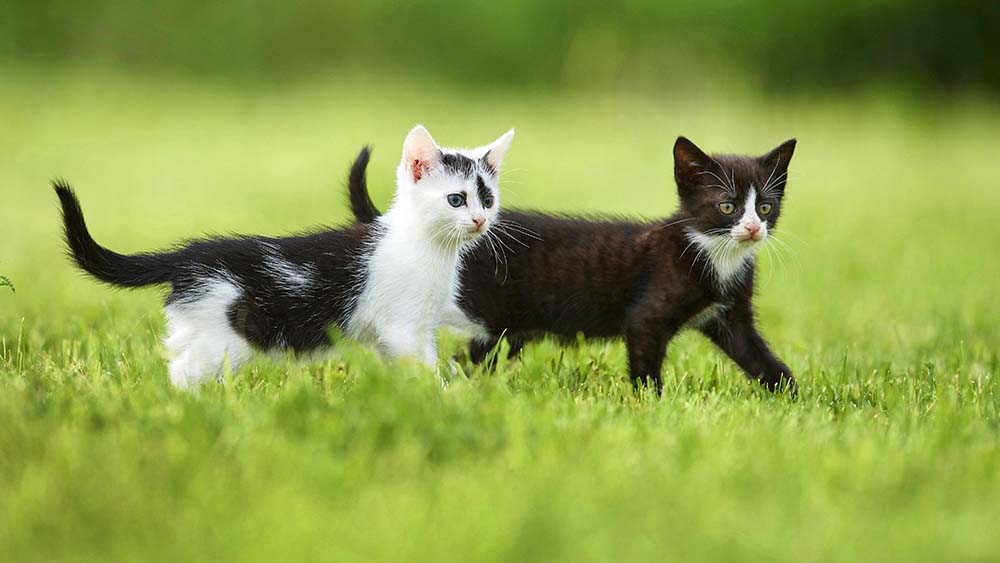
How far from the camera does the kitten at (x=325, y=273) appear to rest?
12.0 feet

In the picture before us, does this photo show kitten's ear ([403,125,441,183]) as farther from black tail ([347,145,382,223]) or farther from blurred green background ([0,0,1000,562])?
blurred green background ([0,0,1000,562])

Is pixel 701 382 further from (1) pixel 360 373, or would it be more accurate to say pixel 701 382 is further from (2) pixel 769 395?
(1) pixel 360 373

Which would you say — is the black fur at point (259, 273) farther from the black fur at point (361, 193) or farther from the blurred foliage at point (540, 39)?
the blurred foliage at point (540, 39)

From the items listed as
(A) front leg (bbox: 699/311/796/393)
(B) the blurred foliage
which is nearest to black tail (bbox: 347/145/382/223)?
(A) front leg (bbox: 699/311/796/393)

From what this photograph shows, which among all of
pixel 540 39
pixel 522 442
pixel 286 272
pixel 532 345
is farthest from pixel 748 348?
pixel 540 39

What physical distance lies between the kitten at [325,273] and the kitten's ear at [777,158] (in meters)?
1.02

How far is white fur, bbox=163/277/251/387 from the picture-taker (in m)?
3.64

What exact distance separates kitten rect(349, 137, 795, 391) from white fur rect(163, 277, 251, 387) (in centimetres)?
97

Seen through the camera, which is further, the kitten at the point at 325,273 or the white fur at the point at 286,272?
the white fur at the point at 286,272

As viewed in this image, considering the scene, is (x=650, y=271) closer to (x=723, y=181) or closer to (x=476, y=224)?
(x=723, y=181)

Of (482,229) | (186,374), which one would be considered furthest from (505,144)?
(186,374)

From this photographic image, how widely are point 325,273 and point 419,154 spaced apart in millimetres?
563

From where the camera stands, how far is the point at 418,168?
4.05m

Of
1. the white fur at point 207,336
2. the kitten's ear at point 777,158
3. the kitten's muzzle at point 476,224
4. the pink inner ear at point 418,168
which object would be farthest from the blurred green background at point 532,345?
the pink inner ear at point 418,168
